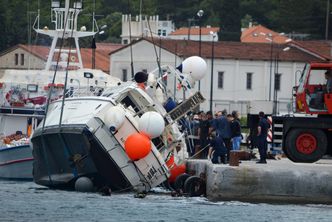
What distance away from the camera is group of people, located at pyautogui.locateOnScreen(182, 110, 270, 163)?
4209 centimetres

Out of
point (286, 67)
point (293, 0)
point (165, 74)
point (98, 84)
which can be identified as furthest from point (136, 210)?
point (293, 0)

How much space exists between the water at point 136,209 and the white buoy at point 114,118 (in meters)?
1.71

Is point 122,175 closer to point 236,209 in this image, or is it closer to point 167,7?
point 236,209

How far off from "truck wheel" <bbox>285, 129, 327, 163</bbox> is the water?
2.56 meters

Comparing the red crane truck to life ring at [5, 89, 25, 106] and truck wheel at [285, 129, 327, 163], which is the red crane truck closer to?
truck wheel at [285, 129, 327, 163]

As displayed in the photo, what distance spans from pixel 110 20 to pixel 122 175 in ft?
311

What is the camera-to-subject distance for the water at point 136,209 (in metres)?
35.5

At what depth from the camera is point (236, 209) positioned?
37.2 m

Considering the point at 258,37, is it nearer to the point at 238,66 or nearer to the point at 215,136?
the point at 238,66

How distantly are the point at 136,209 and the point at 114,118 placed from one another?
335 centimetres

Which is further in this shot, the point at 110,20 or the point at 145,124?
the point at 110,20

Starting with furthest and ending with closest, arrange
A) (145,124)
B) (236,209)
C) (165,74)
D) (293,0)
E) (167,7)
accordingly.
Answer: (167,7) < (293,0) < (165,74) < (145,124) < (236,209)

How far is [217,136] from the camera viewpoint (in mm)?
43281

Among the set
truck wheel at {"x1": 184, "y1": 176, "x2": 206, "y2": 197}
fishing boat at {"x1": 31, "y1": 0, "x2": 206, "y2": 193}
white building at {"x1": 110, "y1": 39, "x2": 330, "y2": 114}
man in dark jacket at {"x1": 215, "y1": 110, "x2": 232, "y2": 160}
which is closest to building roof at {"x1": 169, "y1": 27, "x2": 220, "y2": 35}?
white building at {"x1": 110, "y1": 39, "x2": 330, "y2": 114}
